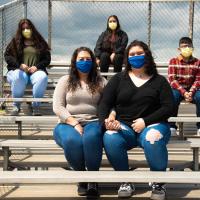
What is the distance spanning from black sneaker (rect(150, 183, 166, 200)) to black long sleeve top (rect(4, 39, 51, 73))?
106 inches

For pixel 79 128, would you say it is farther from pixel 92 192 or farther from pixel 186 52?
pixel 186 52

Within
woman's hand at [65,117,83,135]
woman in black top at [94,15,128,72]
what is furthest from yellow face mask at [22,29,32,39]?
woman's hand at [65,117,83,135]

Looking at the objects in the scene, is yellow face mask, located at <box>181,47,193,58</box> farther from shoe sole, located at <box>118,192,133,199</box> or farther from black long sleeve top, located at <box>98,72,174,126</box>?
shoe sole, located at <box>118,192,133,199</box>

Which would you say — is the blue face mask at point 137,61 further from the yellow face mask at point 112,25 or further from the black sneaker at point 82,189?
the yellow face mask at point 112,25

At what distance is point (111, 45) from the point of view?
6.33 m

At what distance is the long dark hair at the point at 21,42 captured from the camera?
5.52 m

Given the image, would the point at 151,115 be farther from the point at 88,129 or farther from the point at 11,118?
the point at 11,118

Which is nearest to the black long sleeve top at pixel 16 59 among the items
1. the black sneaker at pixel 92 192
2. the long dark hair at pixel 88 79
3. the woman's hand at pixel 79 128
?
the long dark hair at pixel 88 79

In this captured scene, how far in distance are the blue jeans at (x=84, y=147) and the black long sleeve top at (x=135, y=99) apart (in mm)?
178

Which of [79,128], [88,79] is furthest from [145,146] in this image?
[88,79]

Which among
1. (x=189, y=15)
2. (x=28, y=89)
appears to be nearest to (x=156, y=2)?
(x=189, y=15)

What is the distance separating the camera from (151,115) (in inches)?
134

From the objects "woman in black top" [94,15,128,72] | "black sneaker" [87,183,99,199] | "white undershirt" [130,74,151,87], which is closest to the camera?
"black sneaker" [87,183,99,199]

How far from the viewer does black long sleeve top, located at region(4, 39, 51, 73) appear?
17.9 feet
